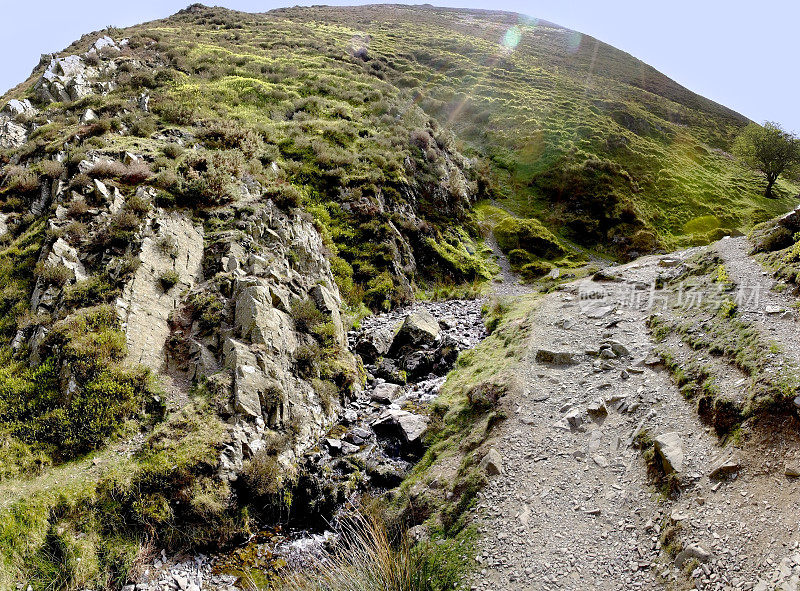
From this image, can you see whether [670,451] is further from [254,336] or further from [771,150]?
[771,150]

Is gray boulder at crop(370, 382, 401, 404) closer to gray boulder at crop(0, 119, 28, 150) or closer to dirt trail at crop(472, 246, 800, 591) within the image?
dirt trail at crop(472, 246, 800, 591)

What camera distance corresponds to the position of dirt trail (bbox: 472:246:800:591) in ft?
23.7

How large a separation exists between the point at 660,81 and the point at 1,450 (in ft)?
379

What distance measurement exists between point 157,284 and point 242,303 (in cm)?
323

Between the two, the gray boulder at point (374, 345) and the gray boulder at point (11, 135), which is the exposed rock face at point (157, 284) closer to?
the gray boulder at point (374, 345)

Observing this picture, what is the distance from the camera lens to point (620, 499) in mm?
9648

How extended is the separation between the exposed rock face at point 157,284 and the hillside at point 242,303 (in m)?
0.08

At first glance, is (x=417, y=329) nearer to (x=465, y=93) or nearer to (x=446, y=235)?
(x=446, y=235)

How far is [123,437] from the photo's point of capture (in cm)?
1147

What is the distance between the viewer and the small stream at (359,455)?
9.91 m

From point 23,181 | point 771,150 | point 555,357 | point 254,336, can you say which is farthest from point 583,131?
point 23,181

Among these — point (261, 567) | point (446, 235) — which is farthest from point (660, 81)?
point (261, 567)

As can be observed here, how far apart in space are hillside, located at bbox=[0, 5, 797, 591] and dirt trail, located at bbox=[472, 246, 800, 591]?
0.98 metres

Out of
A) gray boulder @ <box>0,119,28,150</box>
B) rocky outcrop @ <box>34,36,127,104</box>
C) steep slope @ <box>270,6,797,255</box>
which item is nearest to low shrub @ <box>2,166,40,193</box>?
gray boulder @ <box>0,119,28,150</box>
